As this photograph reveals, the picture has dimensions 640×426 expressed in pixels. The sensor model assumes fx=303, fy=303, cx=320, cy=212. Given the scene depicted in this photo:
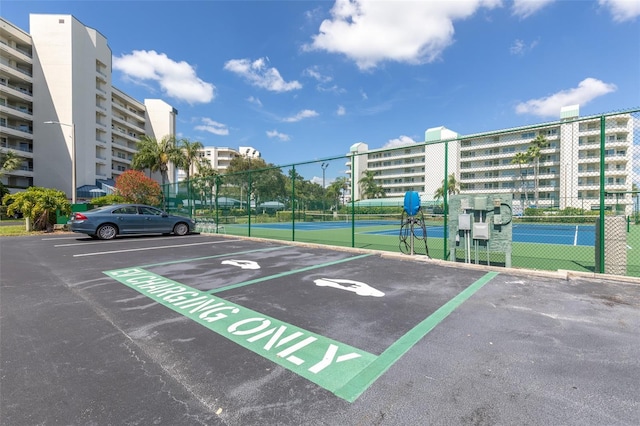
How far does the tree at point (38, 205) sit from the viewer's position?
1634 cm

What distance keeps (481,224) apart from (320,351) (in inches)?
221

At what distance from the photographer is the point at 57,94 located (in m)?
44.8

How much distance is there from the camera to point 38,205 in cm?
1655

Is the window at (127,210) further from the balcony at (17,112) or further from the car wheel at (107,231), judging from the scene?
the balcony at (17,112)

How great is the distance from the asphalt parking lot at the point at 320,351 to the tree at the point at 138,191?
715 inches

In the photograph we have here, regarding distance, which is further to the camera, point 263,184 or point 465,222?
point 263,184

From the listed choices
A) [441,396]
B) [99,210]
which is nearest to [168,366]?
[441,396]

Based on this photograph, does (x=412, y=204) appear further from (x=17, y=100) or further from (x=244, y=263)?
(x=17, y=100)

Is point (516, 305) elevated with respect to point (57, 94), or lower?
lower

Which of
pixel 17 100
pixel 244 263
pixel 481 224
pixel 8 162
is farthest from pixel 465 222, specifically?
Answer: pixel 17 100

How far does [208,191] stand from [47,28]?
5007 cm

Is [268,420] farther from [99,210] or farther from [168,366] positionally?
[99,210]

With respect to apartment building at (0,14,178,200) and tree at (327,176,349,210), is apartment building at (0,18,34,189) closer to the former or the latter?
apartment building at (0,14,178,200)

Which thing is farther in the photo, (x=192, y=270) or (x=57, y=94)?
(x=57, y=94)
